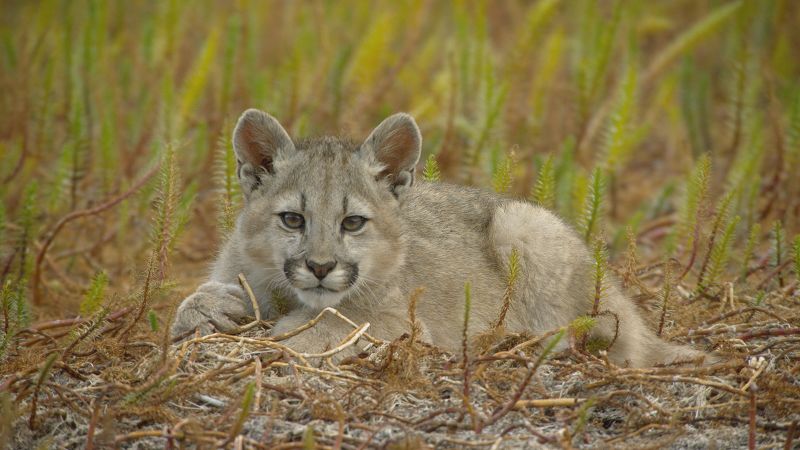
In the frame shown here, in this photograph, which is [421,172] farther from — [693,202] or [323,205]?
[323,205]

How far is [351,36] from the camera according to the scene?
12031mm

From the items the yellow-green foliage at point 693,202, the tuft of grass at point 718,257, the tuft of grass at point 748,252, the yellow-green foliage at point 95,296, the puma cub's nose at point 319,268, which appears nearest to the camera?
the puma cub's nose at point 319,268

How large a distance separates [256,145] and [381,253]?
1.02 m

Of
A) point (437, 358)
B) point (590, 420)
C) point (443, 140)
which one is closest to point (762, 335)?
point (590, 420)

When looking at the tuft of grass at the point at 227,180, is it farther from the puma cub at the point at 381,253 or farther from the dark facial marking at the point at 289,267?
the dark facial marking at the point at 289,267

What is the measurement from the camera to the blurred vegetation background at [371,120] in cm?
755

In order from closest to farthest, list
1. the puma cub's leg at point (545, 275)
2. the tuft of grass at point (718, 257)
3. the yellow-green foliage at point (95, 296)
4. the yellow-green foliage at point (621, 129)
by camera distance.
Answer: the yellow-green foliage at point (95, 296), the puma cub's leg at point (545, 275), the tuft of grass at point (718, 257), the yellow-green foliage at point (621, 129)

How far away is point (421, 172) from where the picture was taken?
390 inches

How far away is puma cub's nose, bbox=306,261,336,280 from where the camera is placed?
545 cm

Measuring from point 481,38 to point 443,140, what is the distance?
1.29 metres

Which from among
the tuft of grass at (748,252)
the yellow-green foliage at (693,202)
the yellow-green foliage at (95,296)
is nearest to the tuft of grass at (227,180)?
the yellow-green foliage at (95,296)

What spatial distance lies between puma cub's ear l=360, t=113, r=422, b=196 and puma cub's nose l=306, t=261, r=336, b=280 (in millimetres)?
904

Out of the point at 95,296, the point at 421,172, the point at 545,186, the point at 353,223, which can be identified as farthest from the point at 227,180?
the point at 421,172

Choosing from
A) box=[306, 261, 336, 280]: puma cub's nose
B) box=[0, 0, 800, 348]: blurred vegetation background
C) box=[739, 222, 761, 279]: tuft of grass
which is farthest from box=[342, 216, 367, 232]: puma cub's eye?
box=[739, 222, 761, 279]: tuft of grass
